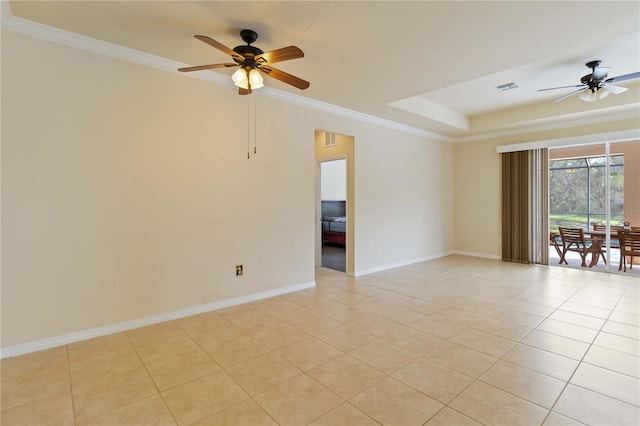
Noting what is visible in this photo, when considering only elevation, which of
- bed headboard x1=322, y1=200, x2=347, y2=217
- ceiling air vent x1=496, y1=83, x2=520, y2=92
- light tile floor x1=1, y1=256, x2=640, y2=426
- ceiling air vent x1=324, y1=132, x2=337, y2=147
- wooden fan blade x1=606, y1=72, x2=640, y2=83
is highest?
ceiling air vent x1=496, y1=83, x2=520, y2=92

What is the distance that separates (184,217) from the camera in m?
3.37

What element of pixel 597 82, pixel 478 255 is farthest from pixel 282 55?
pixel 478 255

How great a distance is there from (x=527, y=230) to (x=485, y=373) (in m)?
4.83

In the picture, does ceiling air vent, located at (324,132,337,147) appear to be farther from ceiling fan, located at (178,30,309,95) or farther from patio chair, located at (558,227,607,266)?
patio chair, located at (558,227,607,266)

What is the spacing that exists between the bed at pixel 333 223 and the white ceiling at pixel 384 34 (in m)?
4.40

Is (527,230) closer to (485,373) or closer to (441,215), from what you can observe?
(441,215)

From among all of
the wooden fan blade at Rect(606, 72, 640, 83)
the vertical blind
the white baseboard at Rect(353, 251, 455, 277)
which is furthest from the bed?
the wooden fan blade at Rect(606, 72, 640, 83)

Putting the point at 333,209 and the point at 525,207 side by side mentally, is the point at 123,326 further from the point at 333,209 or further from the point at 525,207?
the point at 525,207

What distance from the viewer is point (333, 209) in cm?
920

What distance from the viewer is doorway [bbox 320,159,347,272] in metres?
8.12

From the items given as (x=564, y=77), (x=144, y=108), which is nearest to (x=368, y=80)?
(x=144, y=108)

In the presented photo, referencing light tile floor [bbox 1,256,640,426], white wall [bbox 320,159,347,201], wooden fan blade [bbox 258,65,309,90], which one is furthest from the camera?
white wall [bbox 320,159,347,201]

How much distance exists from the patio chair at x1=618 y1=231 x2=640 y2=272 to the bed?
5066 mm

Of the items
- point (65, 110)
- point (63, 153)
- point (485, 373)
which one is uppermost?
point (65, 110)
